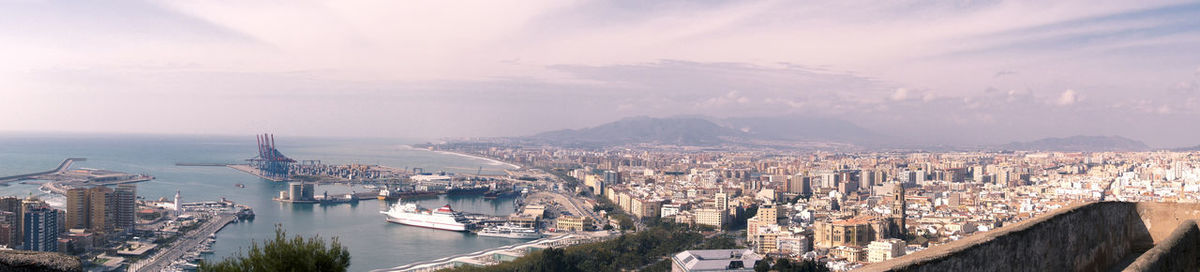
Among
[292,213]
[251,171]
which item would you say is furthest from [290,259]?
[251,171]

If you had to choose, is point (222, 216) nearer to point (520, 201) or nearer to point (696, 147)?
point (520, 201)

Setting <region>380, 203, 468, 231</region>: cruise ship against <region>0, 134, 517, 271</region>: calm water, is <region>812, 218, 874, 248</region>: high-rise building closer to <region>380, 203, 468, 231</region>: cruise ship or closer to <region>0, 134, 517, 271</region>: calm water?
<region>0, 134, 517, 271</region>: calm water

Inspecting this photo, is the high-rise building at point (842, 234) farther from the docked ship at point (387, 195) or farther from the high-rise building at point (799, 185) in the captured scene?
the docked ship at point (387, 195)

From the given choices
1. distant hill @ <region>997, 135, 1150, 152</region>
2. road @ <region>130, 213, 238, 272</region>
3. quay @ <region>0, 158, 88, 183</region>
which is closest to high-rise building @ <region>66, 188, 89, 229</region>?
road @ <region>130, 213, 238, 272</region>

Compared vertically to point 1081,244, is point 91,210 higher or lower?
lower

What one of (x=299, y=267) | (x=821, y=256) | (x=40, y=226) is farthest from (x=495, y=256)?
(x=299, y=267)

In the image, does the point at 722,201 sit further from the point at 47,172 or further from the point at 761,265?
the point at 47,172
